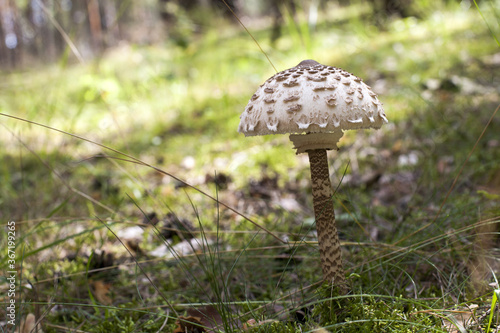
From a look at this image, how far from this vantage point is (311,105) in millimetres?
1302

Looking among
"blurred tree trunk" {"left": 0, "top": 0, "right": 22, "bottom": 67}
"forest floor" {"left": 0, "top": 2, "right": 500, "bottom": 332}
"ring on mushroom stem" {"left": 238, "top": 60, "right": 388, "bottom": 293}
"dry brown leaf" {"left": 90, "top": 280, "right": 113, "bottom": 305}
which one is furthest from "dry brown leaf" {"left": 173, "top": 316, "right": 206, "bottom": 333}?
"blurred tree trunk" {"left": 0, "top": 0, "right": 22, "bottom": 67}

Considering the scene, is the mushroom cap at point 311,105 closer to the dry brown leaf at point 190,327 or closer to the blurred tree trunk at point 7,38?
the dry brown leaf at point 190,327

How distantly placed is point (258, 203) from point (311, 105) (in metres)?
1.93

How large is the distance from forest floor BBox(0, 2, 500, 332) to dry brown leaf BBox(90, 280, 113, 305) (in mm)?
11

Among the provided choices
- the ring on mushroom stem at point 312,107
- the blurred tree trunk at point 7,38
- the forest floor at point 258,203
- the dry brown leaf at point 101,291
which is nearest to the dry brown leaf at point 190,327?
the forest floor at point 258,203

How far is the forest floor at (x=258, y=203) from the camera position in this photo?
1.61m

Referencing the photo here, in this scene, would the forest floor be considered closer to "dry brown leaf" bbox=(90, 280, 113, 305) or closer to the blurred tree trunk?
"dry brown leaf" bbox=(90, 280, 113, 305)

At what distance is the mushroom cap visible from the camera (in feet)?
4.25

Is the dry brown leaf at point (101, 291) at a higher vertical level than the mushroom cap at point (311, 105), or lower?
lower

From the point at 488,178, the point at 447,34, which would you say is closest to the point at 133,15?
the point at 447,34

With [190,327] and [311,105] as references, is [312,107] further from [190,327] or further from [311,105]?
[190,327]

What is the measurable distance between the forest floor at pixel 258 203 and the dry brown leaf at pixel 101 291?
0.01 meters

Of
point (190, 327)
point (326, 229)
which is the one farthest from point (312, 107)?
point (190, 327)

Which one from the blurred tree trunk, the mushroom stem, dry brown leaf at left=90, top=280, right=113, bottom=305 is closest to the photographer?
the mushroom stem
